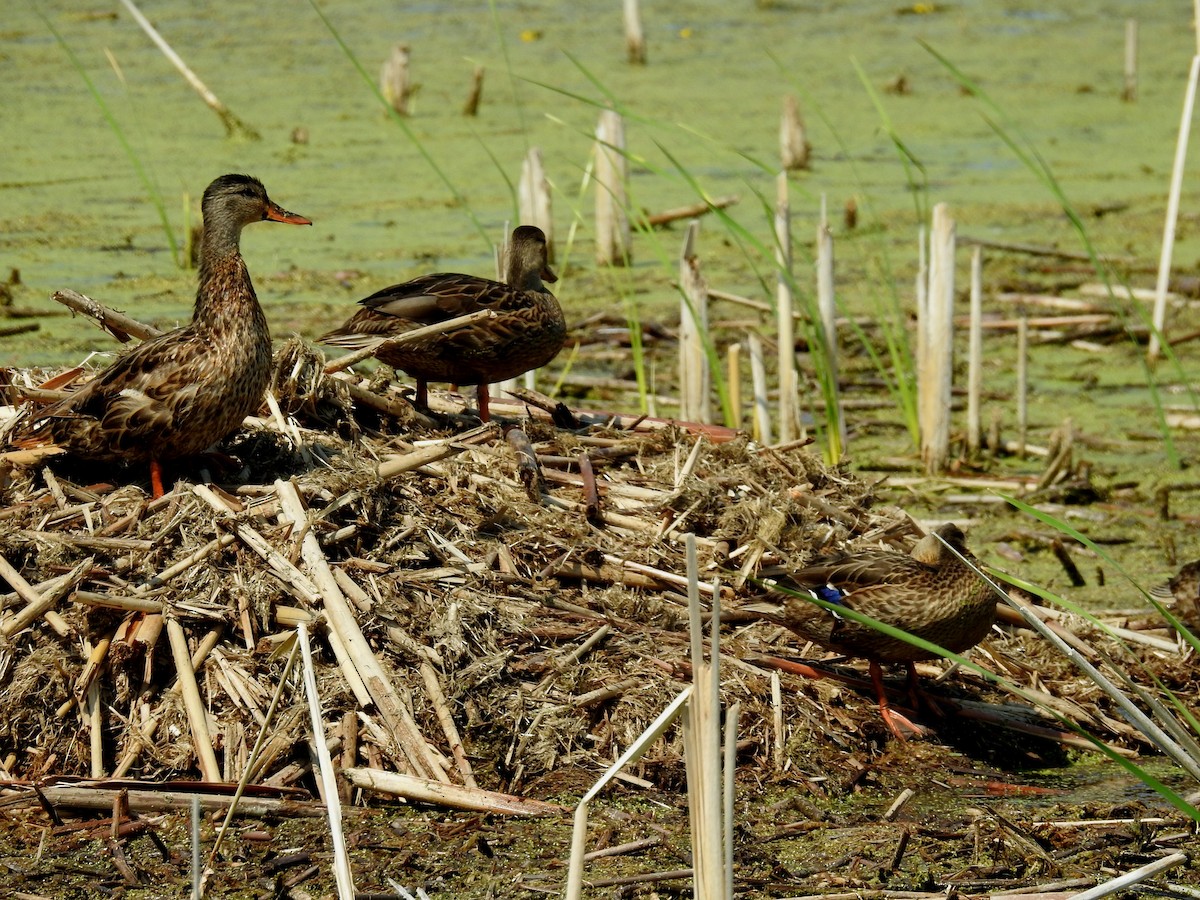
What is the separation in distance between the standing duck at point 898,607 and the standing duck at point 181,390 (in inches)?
71.1

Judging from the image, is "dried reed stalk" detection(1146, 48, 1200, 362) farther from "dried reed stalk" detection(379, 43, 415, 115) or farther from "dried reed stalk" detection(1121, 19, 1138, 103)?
"dried reed stalk" detection(1121, 19, 1138, 103)

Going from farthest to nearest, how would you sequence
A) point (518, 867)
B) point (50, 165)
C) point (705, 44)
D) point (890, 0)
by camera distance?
point (890, 0) → point (705, 44) → point (50, 165) → point (518, 867)

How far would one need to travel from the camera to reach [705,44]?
17.5m

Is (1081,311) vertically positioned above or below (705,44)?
below

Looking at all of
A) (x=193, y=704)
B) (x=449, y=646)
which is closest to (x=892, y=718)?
(x=449, y=646)

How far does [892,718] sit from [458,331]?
210 centimetres

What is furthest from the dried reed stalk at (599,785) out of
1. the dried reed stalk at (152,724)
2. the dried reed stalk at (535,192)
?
the dried reed stalk at (535,192)

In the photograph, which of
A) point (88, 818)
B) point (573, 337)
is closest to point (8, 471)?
point (88, 818)

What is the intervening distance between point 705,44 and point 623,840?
14667mm

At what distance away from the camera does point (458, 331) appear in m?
5.64

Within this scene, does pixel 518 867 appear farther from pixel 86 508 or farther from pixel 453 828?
pixel 86 508

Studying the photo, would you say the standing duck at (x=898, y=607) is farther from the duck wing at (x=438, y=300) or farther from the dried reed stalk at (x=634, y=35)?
the dried reed stalk at (x=634, y=35)

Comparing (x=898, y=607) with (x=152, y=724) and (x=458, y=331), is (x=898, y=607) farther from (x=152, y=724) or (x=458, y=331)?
(x=152, y=724)

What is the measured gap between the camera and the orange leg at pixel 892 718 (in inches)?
185
